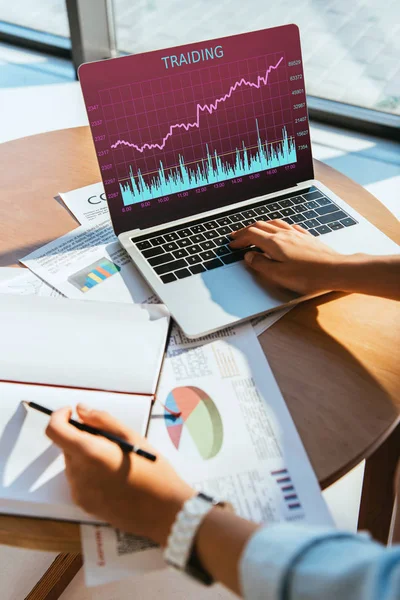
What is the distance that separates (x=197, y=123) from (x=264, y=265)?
278 millimetres

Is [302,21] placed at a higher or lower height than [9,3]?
lower

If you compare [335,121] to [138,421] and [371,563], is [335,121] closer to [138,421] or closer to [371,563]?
[138,421]

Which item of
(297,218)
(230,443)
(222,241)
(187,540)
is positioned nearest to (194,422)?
(230,443)

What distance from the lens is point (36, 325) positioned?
816 mm

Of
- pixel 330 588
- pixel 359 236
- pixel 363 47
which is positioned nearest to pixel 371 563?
pixel 330 588

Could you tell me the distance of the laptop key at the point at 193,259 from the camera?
36.9 inches

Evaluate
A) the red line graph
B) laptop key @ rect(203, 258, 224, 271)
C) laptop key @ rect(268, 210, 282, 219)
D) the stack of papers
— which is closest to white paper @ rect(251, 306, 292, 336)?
the stack of papers

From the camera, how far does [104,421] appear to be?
661 mm

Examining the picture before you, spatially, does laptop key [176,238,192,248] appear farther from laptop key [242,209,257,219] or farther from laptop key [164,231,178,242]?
laptop key [242,209,257,219]

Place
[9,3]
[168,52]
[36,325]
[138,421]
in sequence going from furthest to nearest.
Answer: [9,3], [168,52], [36,325], [138,421]

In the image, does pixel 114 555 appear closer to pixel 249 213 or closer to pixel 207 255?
pixel 207 255

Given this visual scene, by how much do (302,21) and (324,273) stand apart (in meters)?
2.20

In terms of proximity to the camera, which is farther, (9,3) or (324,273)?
(9,3)

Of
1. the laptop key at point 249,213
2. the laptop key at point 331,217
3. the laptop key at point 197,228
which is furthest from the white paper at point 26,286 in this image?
the laptop key at point 331,217
